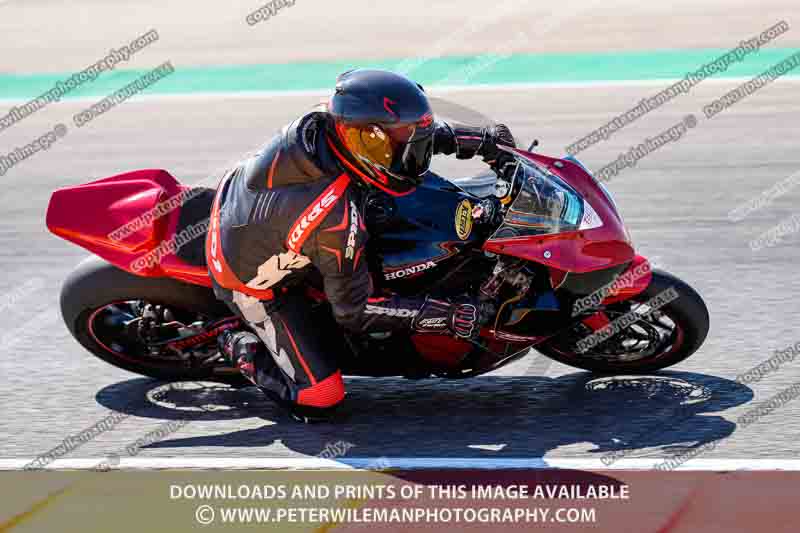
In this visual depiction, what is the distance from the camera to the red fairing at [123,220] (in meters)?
5.91

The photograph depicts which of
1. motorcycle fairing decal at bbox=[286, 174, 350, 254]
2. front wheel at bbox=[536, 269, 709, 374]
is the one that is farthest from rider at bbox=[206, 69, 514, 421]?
front wheel at bbox=[536, 269, 709, 374]

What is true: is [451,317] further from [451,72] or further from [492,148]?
[451,72]

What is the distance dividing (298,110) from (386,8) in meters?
13.0

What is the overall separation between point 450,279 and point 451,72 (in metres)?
12.2

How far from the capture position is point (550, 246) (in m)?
5.64

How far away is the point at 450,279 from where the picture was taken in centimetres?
581

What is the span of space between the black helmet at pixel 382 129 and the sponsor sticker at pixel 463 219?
0.32 m

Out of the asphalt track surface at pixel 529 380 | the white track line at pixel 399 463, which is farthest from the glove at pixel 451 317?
the white track line at pixel 399 463

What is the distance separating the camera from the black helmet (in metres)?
5.26

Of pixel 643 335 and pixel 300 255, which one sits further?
pixel 643 335

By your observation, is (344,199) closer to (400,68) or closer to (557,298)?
(557,298)

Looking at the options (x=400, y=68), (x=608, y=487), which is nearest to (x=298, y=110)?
(x=400, y=68)

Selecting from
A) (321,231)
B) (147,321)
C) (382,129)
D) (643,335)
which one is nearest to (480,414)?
(643,335)

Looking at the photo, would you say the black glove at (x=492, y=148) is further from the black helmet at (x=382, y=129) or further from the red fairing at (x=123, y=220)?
the red fairing at (x=123, y=220)
